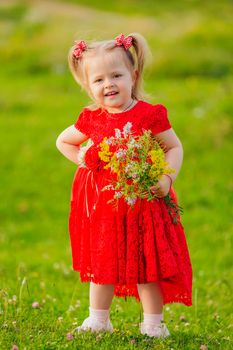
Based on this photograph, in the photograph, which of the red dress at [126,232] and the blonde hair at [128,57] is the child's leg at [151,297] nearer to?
the red dress at [126,232]

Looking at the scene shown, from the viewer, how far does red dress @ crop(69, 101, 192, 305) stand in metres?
5.50

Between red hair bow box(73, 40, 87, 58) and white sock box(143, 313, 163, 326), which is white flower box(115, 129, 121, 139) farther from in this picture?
white sock box(143, 313, 163, 326)

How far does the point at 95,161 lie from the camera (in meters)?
5.65

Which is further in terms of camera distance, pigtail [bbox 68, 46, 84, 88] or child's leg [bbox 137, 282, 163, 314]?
pigtail [bbox 68, 46, 84, 88]

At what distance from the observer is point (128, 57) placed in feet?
18.6

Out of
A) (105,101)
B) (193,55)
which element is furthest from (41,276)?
(193,55)

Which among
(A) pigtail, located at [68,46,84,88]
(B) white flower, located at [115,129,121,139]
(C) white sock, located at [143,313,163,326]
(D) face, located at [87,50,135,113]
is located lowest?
(C) white sock, located at [143,313,163,326]

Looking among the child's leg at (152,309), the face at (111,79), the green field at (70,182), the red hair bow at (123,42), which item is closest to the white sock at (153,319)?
the child's leg at (152,309)

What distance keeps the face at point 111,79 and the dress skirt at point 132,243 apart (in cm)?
52

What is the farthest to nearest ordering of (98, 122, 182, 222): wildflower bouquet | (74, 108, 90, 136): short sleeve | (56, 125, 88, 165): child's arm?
(56, 125, 88, 165): child's arm → (74, 108, 90, 136): short sleeve → (98, 122, 182, 222): wildflower bouquet

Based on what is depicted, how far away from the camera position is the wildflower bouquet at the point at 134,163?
5.31 metres

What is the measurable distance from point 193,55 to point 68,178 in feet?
41.5

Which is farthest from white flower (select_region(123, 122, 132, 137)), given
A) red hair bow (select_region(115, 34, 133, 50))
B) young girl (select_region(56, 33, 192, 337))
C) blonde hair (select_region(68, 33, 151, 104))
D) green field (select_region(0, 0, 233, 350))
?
green field (select_region(0, 0, 233, 350))

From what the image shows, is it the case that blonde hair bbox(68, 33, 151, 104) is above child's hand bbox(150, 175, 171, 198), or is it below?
above
